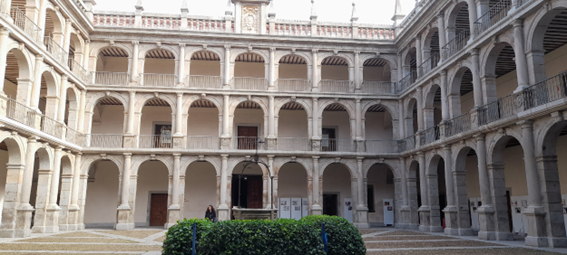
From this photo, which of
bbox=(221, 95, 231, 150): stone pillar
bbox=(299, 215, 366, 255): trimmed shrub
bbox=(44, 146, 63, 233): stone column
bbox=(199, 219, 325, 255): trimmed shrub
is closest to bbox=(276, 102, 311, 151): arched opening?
bbox=(221, 95, 231, 150): stone pillar

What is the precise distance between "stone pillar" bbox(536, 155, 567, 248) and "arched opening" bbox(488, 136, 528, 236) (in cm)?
209

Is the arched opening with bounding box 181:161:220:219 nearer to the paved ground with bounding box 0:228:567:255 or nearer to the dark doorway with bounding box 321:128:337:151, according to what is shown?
the dark doorway with bounding box 321:128:337:151

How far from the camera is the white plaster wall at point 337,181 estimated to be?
2494cm

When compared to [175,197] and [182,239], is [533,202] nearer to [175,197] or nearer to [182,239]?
[182,239]

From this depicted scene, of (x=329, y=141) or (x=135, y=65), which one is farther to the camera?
(x=329, y=141)

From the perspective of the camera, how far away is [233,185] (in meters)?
24.5

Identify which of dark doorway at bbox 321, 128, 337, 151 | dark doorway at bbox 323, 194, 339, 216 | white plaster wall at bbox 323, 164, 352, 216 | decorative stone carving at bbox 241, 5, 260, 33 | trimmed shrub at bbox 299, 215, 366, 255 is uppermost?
decorative stone carving at bbox 241, 5, 260, 33

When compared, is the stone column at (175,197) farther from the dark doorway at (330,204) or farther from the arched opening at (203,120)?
the dark doorway at (330,204)

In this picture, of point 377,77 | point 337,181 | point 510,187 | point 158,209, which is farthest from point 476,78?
point 158,209

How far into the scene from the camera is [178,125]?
21.8m

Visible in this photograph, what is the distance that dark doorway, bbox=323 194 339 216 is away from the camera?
24923 mm

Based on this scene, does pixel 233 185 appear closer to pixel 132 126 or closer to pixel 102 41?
pixel 132 126

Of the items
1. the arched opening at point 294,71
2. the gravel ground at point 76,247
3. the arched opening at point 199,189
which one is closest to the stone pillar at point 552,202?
the gravel ground at point 76,247

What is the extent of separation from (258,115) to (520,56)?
47.0 ft
